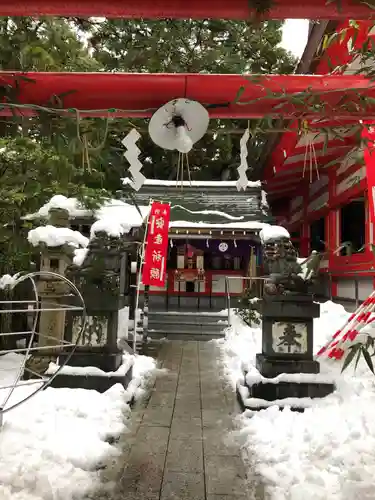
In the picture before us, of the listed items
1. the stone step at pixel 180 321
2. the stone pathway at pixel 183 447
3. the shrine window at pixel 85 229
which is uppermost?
the shrine window at pixel 85 229

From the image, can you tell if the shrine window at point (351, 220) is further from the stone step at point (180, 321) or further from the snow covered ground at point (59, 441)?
the snow covered ground at point (59, 441)

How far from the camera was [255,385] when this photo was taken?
550 cm

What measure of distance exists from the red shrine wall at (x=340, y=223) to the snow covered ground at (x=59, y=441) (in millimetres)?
6211

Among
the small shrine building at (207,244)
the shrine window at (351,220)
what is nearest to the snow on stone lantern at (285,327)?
the shrine window at (351,220)

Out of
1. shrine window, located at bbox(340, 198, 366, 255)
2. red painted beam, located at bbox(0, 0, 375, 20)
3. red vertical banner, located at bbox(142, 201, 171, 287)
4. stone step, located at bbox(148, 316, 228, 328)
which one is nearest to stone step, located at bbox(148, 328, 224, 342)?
stone step, located at bbox(148, 316, 228, 328)

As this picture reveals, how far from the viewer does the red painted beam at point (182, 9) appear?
95.6 inches

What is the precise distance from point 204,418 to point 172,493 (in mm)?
1952

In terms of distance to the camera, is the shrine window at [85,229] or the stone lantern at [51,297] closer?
the stone lantern at [51,297]

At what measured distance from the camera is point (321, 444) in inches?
160

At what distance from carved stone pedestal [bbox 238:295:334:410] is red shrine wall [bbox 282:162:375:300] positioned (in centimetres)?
379

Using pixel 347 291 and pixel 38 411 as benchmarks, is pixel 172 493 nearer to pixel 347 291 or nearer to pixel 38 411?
pixel 38 411

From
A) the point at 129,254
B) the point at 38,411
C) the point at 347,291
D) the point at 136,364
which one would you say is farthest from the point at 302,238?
the point at 38,411

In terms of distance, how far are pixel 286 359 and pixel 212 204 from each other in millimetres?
10427

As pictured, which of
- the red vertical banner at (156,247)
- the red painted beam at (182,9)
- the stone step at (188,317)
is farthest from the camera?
the stone step at (188,317)
